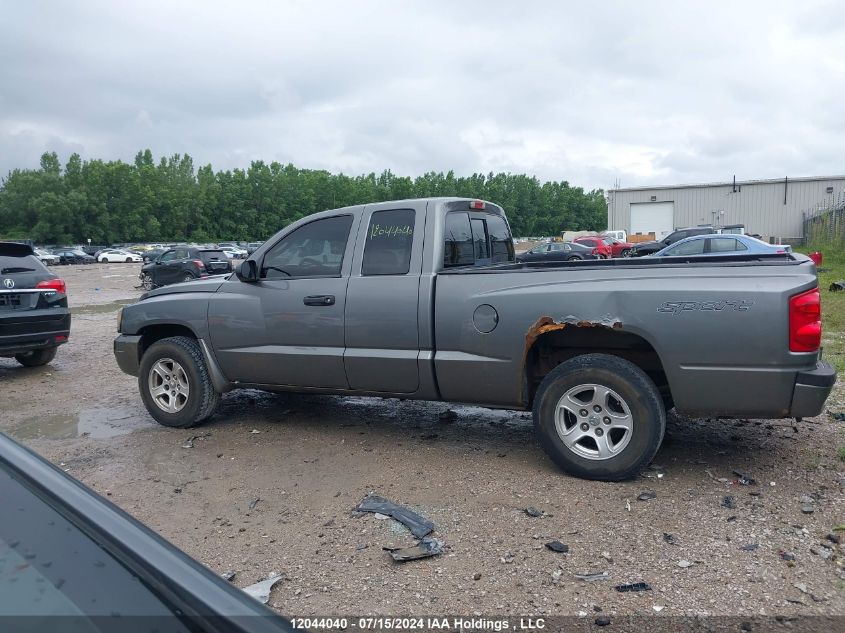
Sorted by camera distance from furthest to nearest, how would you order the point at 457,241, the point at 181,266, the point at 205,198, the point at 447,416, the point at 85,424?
the point at 205,198
the point at 181,266
the point at 85,424
the point at 447,416
the point at 457,241

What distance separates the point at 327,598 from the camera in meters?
3.16


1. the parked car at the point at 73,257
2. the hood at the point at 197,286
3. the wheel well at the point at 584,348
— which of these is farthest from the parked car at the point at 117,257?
the wheel well at the point at 584,348

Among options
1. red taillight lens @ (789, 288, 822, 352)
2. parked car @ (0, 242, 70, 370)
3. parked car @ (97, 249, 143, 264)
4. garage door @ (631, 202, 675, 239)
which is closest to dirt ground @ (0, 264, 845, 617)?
red taillight lens @ (789, 288, 822, 352)

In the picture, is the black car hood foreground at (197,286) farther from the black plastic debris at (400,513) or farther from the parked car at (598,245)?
the parked car at (598,245)

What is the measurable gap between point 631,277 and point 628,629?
228cm

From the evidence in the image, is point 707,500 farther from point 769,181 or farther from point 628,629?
point 769,181

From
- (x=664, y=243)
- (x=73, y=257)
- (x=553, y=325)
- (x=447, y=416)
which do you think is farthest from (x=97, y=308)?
(x=73, y=257)

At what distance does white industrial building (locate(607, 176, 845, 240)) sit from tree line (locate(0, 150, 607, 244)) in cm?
3813

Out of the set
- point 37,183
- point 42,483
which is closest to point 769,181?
point 42,483

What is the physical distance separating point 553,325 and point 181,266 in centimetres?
2299

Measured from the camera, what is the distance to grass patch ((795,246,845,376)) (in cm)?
818

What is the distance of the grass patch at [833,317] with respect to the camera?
818cm

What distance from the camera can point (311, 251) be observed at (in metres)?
5.59

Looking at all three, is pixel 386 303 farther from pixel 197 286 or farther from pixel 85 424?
pixel 85 424
